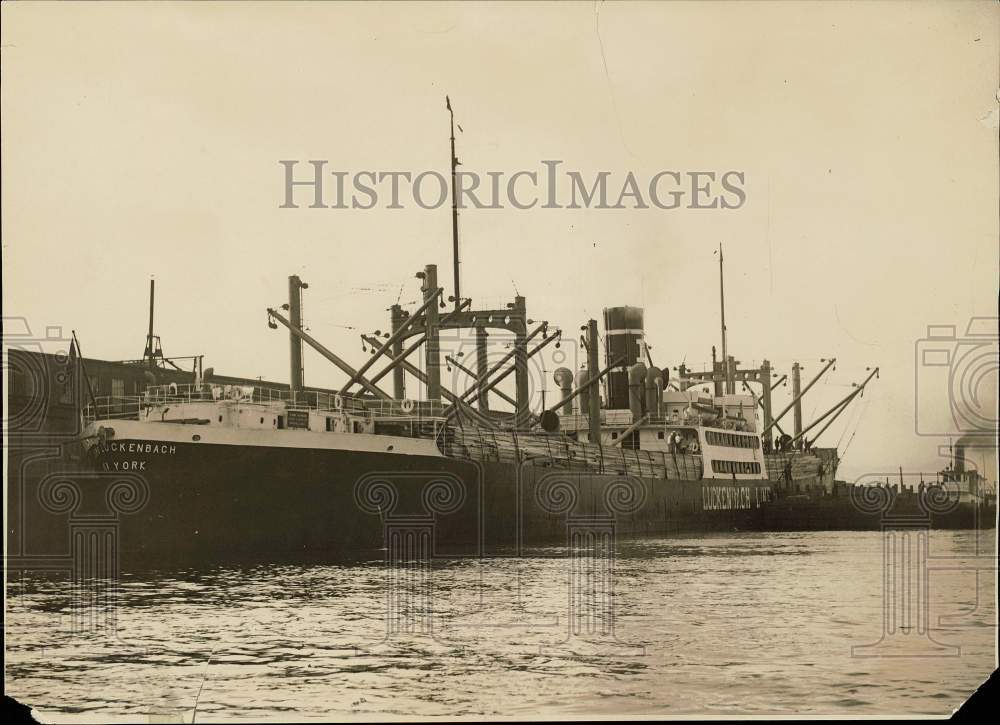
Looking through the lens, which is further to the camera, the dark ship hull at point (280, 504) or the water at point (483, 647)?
the dark ship hull at point (280, 504)

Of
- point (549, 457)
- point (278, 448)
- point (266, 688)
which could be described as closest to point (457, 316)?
point (549, 457)

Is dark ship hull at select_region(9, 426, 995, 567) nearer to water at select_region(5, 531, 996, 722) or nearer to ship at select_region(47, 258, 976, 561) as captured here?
ship at select_region(47, 258, 976, 561)

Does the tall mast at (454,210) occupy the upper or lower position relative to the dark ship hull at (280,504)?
upper

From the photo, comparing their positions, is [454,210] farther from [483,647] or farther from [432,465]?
[483,647]

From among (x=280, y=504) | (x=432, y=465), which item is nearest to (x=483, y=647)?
(x=280, y=504)

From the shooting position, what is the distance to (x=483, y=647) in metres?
15.2

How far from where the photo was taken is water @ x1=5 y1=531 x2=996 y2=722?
12016 mm

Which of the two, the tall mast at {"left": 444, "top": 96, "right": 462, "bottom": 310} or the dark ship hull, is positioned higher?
the tall mast at {"left": 444, "top": 96, "right": 462, "bottom": 310}

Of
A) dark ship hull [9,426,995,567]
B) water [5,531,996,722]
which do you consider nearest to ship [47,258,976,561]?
dark ship hull [9,426,995,567]

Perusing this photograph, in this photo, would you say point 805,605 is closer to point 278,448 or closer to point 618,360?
point 278,448

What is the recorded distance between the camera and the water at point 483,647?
1202 centimetres

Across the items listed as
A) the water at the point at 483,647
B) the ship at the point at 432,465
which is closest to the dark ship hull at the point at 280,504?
the ship at the point at 432,465

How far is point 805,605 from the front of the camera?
19156 millimetres

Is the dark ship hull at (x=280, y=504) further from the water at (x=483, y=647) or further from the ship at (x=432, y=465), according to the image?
the water at (x=483, y=647)
